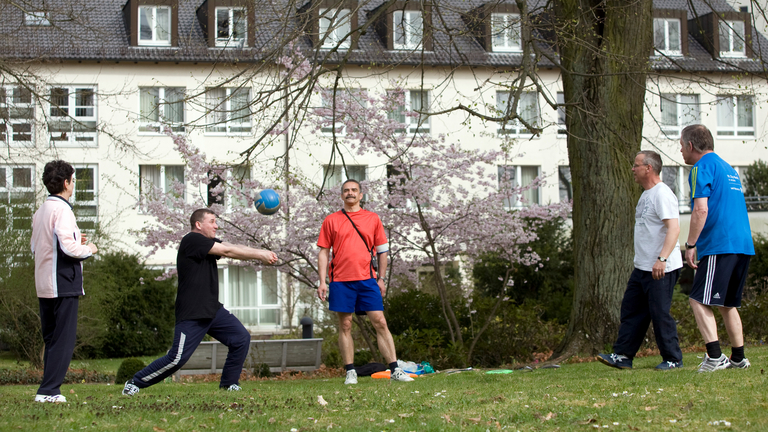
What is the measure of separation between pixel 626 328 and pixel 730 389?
220 cm

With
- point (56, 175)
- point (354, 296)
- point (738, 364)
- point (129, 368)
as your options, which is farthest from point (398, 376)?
point (129, 368)

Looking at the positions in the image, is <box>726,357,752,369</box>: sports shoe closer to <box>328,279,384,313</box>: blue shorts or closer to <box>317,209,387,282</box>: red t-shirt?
<box>328,279,384,313</box>: blue shorts

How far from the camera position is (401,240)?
13.5m

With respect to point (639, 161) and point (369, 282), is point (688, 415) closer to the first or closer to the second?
point (639, 161)

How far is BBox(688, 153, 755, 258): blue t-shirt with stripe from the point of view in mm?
6230

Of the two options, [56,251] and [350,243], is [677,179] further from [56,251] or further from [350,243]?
[56,251]

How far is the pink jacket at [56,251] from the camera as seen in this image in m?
6.02

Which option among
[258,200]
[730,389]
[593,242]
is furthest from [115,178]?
[730,389]

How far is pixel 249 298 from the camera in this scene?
30.6 m

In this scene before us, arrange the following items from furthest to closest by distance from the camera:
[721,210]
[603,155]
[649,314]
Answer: [603,155] < [649,314] < [721,210]

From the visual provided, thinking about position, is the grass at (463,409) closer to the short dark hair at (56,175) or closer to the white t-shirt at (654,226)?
the white t-shirt at (654,226)

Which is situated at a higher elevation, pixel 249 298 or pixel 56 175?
pixel 56 175

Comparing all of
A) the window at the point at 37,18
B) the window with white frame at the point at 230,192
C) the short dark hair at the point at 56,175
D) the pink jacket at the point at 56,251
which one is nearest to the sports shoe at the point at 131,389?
the pink jacket at the point at 56,251

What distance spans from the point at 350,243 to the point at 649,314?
9.89ft
